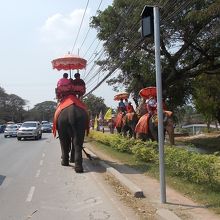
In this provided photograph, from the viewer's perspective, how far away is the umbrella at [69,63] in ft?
57.3

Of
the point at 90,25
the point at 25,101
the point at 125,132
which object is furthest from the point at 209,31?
the point at 25,101

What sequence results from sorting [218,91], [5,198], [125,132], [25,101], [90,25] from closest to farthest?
[5,198], [125,132], [90,25], [218,91], [25,101]

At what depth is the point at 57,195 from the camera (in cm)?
1117

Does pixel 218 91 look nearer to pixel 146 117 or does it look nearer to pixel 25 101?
pixel 146 117

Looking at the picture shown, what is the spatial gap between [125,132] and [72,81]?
11348 millimetres

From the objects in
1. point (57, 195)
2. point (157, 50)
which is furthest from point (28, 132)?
point (157, 50)

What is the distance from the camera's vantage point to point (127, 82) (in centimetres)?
4012

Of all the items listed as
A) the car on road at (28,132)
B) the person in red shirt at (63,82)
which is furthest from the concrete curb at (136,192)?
the car on road at (28,132)

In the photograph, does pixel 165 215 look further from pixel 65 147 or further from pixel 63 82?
pixel 63 82

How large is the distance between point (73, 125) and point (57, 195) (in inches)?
184

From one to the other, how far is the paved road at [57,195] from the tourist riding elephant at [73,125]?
0.73 meters

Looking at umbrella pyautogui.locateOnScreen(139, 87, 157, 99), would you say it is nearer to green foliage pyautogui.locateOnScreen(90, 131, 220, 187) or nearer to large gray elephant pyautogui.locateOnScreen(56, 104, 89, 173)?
green foliage pyautogui.locateOnScreen(90, 131, 220, 187)

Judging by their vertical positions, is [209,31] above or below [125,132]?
above

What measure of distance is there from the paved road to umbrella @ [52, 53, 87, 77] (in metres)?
3.60
